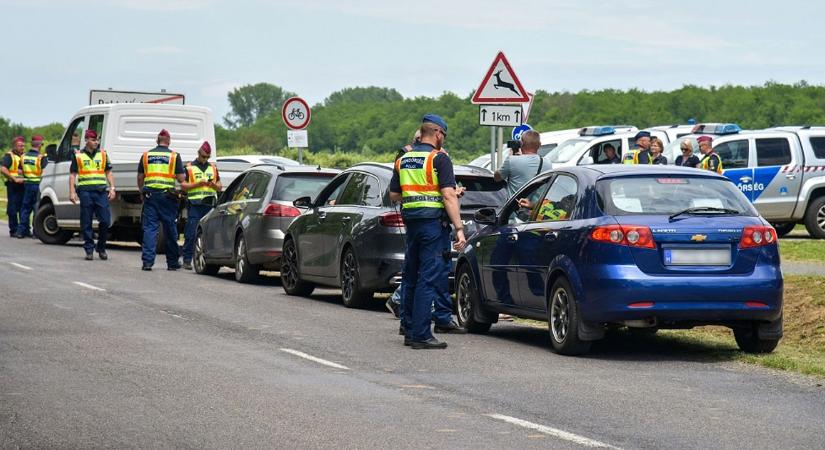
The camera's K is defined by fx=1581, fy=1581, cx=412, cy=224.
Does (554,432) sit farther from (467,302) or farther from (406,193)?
(467,302)

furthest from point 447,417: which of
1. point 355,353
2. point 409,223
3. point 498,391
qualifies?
point 409,223

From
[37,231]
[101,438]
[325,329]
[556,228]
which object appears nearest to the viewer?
A: [101,438]

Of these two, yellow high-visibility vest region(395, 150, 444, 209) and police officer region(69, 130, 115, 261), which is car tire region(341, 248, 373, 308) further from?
police officer region(69, 130, 115, 261)

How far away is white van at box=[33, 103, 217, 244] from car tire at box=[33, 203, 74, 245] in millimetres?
694

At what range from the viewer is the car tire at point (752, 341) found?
12406 mm

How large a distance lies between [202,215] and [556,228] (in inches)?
464

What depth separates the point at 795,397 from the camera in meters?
10.0

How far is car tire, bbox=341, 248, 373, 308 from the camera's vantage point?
16.5 m

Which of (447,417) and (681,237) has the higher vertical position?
(681,237)

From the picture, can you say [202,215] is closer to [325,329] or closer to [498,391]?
[325,329]

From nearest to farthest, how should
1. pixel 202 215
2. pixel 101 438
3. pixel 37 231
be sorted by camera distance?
1. pixel 101 438
2. pixel 202 215
3. pixel 37 231

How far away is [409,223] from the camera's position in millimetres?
13234

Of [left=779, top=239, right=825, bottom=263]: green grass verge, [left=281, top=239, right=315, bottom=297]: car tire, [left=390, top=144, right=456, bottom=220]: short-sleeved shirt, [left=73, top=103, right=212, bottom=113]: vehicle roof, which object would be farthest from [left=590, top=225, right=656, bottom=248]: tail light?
[left=73, top=103, right=212, bottom=113]: vehicle roof

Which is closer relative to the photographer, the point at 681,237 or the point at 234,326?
the point at 681,237
